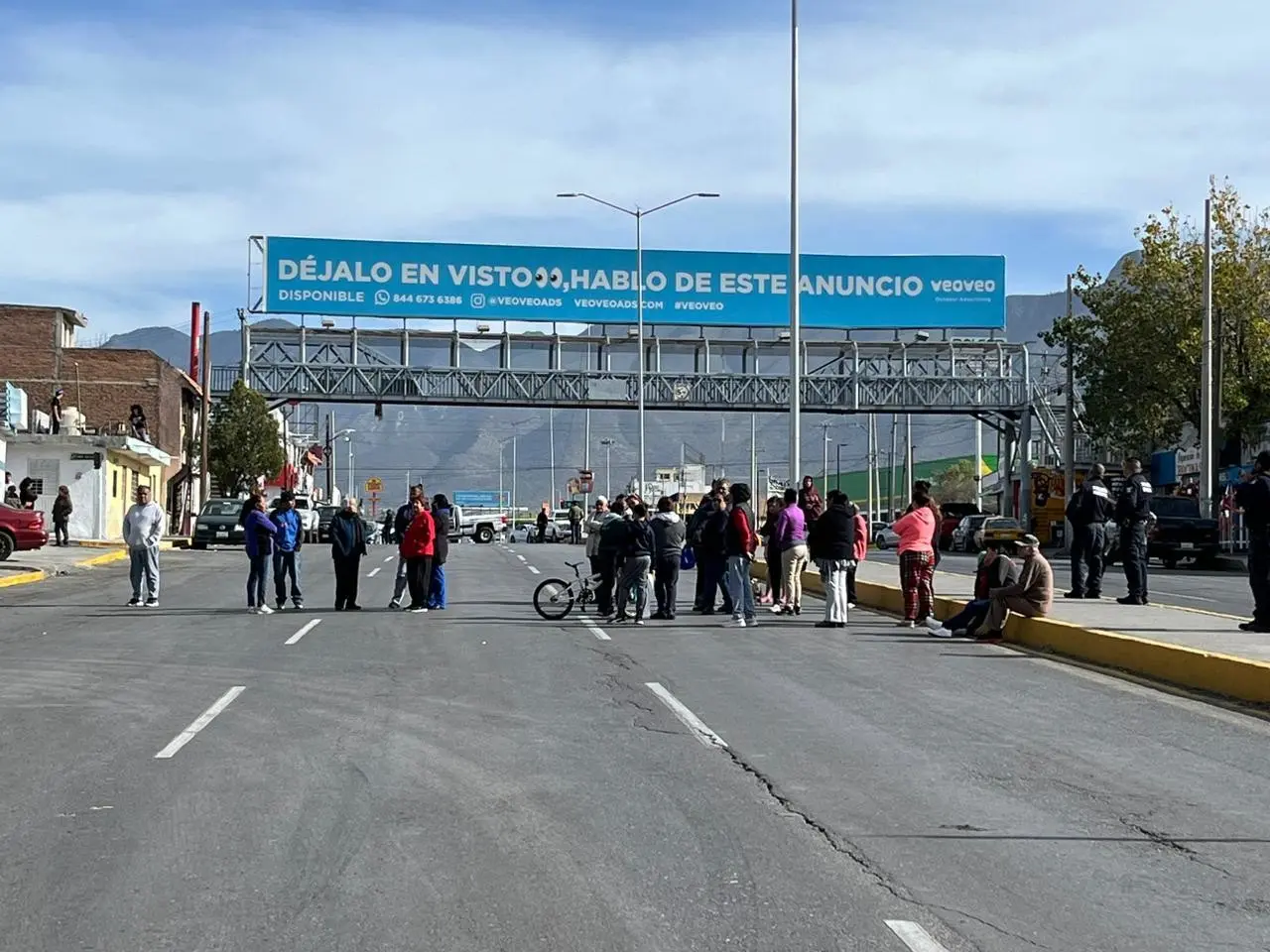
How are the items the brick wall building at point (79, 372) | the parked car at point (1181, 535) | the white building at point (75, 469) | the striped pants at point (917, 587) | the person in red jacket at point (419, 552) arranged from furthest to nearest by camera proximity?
the brick wall building at point (79, 372), the white building at point (75, 469), the parked car at point (1181, 535), the person in red jacket at point (419, 552), the striped pants at point (917, 587)

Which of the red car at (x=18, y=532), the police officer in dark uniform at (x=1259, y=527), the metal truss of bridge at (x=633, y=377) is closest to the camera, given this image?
the police officer in dark uniform at (x=1259, y=527)

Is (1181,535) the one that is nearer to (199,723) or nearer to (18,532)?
(18,532)

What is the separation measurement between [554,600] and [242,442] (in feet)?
149

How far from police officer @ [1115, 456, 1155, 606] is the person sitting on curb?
68.6 inches

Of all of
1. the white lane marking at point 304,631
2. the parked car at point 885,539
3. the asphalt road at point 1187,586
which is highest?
the parked car at point 885,539

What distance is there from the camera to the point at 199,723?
36.4 feet

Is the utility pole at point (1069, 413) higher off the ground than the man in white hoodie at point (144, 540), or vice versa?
the utility pole at point (1069, 413)

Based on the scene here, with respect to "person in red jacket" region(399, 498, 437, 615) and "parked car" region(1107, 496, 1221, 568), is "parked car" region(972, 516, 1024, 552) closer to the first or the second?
"parked car" region(1107, 496, 1221, 568)

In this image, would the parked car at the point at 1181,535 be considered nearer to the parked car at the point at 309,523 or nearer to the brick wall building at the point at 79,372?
the parked car at the point at 309,523

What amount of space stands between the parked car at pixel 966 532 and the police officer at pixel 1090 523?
3296 cm

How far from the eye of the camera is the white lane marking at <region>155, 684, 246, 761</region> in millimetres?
9898

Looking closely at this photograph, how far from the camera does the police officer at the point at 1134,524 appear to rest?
18875 mm

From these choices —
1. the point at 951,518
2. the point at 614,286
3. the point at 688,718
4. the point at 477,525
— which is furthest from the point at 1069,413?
the point at 688,718

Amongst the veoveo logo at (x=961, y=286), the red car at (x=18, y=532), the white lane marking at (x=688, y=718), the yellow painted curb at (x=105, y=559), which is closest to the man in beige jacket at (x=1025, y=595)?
the white lane marking at (x=688, y=718)
